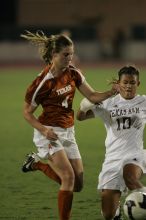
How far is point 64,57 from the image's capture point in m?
6.41

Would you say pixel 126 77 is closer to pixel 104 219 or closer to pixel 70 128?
pixel 70 128

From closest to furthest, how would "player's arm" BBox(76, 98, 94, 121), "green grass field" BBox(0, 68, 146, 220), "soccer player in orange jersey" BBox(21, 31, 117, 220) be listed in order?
"soccer player in orange jersey" BBox(21, 31, 117, 220) < "player's arm" BBox(76, 98, 94, 121) < "green grass field" BBox(0, 68, 146, 220)

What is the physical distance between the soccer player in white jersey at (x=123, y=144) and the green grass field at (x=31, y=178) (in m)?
0.54

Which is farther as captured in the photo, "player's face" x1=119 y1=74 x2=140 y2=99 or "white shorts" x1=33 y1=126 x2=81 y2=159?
"white shorts" x1=33 y1=126 x2=81 y2=159

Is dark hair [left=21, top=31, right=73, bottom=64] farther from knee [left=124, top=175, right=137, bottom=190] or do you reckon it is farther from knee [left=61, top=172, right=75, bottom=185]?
knee [left=124, top=175, right=137, bottom=190]

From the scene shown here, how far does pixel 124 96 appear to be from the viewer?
6.44 metres

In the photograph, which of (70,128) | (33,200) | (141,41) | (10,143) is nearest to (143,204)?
(70,128)

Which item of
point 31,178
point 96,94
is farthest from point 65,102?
point 31,178

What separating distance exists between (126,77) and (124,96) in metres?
0.25


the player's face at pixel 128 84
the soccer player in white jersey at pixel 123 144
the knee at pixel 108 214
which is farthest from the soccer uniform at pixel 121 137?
the knee at pixel 108 214

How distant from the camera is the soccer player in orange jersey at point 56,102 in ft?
20.9

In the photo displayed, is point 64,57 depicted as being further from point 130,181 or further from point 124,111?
point 130,181

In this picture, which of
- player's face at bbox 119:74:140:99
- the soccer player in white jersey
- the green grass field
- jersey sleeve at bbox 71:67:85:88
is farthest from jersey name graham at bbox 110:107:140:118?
the green grass field

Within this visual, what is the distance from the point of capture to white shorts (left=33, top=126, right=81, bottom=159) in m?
6.41
